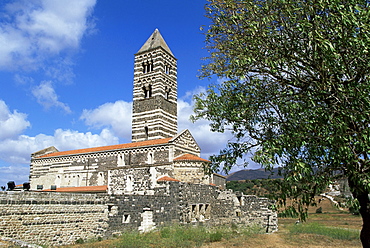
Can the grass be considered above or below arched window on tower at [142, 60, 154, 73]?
below

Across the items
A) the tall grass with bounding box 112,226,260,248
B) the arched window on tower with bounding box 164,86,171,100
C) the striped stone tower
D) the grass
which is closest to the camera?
the tall grass with bounding box 112,226,260,248

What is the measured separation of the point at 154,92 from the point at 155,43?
7.58 meters

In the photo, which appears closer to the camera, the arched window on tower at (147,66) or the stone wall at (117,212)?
the stone wall at (117,212)

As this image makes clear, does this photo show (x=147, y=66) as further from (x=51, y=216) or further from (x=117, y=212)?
(x=51, y=216)

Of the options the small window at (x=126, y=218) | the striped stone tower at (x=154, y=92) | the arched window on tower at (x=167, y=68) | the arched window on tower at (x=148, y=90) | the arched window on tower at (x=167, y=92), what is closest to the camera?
the small window at (x=126, y=218)

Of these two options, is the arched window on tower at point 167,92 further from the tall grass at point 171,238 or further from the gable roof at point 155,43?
the tall grass at point 171,238

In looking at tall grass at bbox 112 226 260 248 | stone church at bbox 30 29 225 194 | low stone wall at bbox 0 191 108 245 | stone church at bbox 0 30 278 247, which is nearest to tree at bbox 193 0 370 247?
stone church at bbox 0 30 278 247

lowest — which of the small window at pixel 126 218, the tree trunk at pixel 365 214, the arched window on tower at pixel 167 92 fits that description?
the small window at pixel 126 218

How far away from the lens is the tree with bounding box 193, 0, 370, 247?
628 cm

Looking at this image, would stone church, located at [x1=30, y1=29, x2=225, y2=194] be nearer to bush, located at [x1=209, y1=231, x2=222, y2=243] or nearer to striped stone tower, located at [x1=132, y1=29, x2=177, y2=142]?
striped stone tower, located at [x1=132, y1=29, x2=177, y2=142]

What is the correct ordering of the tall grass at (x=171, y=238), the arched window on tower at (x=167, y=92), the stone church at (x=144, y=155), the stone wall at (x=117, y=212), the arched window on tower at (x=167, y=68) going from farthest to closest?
1. the arched window on tower at (x=167, y=68)
2. the arched window on tower at (x=167, y=92)
3. the stone church at (x=144, y=155)
4. the tall grass at (x=171, y=238)
5. the stone wall at (x=117, y=212)

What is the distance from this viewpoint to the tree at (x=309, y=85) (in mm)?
6281

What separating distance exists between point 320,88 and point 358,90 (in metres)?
0.82

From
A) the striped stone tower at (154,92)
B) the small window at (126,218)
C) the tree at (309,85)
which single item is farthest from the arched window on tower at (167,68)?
the tree at (309,85)
